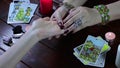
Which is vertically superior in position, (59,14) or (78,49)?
(59,14)

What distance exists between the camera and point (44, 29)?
4.02 feet

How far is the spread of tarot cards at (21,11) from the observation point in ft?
4.50

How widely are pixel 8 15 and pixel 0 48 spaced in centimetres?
27

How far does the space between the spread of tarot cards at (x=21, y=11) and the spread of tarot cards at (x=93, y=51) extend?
39 cm

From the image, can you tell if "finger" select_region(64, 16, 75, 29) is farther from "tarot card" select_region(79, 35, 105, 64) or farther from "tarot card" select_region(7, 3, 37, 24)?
"tarot card" select_region(7, 3, 37, 24)

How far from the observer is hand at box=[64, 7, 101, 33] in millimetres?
1283

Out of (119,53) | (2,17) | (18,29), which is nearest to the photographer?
(119,53)

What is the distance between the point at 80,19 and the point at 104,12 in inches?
6.5

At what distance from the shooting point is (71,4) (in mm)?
1386

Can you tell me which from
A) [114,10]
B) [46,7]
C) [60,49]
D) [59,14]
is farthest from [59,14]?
[114,10]

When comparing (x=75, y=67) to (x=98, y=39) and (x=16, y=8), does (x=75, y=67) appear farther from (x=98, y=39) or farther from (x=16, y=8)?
(x=16, y=8)

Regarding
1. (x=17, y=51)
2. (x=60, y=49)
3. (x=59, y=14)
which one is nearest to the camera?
(x=17, y=51)

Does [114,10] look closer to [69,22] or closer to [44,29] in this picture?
[69,22]

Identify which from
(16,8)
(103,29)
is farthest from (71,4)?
(16,8)
